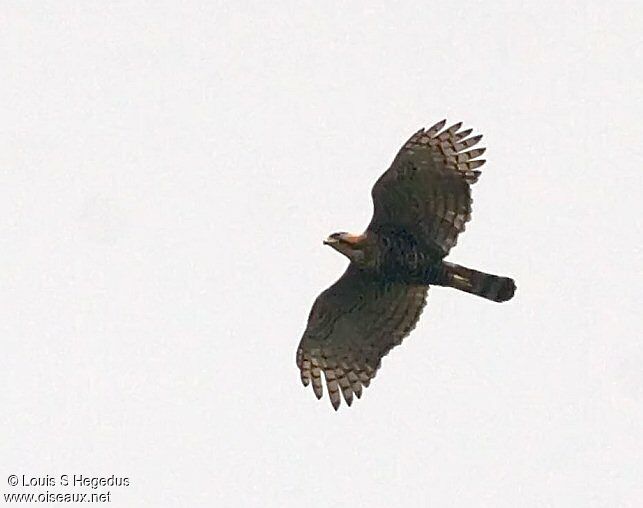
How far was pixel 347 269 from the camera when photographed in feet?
84.2

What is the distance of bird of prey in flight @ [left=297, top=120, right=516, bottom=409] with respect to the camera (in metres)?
24.6

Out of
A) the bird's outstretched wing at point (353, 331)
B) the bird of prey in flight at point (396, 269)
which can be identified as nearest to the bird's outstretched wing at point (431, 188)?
the bird of prey in flight at point (396, 269)

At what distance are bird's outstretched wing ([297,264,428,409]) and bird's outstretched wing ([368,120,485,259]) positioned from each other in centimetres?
118

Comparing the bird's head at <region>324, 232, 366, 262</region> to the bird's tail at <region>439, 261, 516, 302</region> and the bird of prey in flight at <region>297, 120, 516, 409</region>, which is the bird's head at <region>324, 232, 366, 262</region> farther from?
the bird's tail at <region>439, 261, 516, 302</region>

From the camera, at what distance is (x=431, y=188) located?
24734 millimetres

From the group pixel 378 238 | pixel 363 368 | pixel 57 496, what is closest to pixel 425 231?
pixel 378 238

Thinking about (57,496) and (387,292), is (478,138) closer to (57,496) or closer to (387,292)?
(387,292)

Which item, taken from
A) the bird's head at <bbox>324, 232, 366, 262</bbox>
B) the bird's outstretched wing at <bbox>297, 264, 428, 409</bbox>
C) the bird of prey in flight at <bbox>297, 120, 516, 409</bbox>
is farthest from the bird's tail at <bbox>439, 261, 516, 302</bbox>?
the bird's head at <bbox>324, 232, 366, 262</bbox>

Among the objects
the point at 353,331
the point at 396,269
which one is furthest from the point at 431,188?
the point at 353,331

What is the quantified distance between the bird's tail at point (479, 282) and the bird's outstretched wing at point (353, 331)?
3.09 ft

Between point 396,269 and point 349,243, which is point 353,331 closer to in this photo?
point 396,269

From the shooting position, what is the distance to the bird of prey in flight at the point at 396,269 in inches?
969

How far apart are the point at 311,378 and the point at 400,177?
135 inches

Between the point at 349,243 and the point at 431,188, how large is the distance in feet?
4.20
